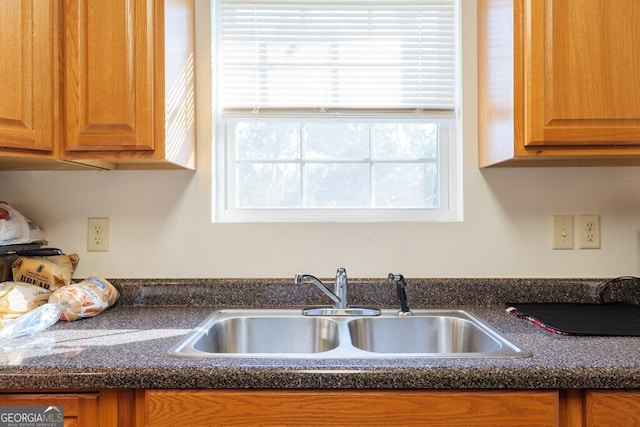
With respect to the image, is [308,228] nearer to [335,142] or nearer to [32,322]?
[335,142]

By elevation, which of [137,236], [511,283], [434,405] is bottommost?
[434,405]

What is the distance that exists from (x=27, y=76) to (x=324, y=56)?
94 cm

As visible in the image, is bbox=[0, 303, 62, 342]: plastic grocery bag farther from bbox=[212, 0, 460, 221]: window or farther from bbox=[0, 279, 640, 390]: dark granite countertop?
bbox=[212, 0, 460, 221]: window

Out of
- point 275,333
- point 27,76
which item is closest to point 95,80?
point 27,76

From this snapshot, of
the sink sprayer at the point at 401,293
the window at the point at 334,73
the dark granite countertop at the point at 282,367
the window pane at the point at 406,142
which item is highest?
the window at the point at 334,73

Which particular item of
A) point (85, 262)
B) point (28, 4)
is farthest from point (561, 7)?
point (85, 262)

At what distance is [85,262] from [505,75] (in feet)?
4.98

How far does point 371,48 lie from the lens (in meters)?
1.70

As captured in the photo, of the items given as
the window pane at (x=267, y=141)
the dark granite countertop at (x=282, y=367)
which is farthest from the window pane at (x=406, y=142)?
the dark granite countertop at (x=282, y=367)

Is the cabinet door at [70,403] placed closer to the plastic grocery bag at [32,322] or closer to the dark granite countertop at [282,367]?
the dark granite countertop at [282,367]

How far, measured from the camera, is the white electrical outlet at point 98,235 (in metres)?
1.64

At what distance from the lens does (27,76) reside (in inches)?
50.7

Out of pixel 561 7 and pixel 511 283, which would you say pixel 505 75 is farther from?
pixel 511 283

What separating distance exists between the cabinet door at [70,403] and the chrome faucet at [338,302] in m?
0.66
